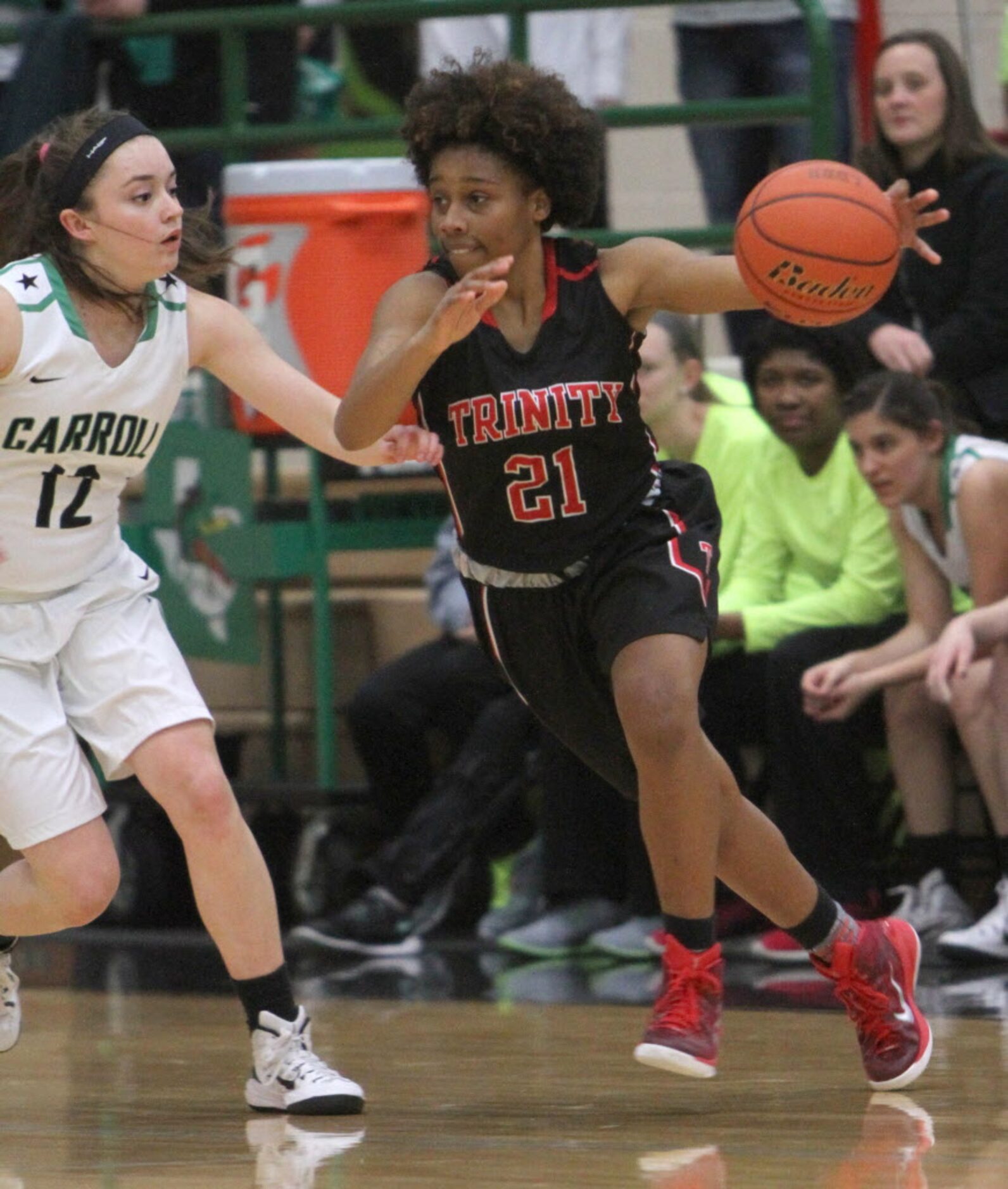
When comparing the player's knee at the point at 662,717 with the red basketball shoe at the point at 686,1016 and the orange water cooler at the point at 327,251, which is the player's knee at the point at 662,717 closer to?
the red basketball shoe at the point at 686,1016

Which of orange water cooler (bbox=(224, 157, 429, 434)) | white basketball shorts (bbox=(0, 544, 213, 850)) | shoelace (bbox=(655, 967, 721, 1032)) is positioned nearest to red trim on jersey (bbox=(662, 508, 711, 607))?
shoelace (bbox=(655, 967, 721, 1032))

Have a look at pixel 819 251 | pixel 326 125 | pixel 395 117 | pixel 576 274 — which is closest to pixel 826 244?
pixel 819 251

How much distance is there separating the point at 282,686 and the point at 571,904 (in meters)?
1.33

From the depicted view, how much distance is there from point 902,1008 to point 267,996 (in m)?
1.13

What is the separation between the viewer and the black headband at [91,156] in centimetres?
400

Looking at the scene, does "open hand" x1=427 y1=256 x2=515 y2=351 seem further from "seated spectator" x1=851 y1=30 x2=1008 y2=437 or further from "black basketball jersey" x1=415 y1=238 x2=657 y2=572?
"seated spectator" x1=851 y1=30 x2=1008 y2=437

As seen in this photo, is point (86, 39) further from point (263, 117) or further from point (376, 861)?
point (376, 861)

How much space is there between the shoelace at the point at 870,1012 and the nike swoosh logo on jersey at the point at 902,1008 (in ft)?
0.08

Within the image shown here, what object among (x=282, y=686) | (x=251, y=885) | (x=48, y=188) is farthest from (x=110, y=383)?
(x=282, y=686)

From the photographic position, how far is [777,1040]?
180 inches

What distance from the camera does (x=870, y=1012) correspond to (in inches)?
157

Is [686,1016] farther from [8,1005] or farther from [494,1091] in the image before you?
[8,1005]

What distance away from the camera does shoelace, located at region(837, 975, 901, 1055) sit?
3.97 meters

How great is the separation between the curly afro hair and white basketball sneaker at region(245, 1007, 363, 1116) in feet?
4.98
